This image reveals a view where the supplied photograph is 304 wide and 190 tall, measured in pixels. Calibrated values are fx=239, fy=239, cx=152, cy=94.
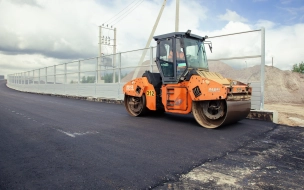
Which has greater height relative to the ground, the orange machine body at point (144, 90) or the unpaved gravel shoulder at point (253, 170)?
the orange machine body at point (144, 90)

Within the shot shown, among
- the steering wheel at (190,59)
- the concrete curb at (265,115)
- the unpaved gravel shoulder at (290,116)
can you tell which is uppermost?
the steering wheel at (190,59)

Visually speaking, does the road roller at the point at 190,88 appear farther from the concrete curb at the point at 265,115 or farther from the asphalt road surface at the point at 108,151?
the concrete curb at the point at 265,115

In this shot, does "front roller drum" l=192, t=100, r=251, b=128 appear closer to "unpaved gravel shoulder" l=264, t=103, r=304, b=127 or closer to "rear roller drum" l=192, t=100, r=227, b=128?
"rear roller drum" l=192, t=100, r=227, b=128

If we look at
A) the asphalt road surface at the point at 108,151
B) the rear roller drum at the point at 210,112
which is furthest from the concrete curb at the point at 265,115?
the rear roller drum at the point at 210,112

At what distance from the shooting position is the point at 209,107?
20.7 feet

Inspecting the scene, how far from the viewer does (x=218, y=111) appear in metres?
6.19

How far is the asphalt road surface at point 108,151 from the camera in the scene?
2.92 m

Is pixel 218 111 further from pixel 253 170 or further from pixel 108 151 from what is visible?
pixel 108 151

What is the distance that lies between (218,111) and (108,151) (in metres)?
3.29

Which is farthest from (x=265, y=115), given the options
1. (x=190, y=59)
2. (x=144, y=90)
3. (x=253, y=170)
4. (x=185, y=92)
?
(x=253, y=170)

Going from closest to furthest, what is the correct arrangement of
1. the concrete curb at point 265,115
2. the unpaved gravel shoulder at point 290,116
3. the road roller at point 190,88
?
1. the road roller at point 190,88
2. the concrete curb at point 265,115
3. the unpaved gravel shoulder at point 290,116

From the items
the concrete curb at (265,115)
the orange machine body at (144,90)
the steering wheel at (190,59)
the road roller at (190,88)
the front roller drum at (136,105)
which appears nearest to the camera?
the road roller at (190,88)

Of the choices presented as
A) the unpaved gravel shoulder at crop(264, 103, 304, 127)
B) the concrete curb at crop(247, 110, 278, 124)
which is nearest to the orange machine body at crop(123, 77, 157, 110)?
the concrete curb at crop(247, 110, 278, 124)

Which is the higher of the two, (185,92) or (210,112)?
(185,92)
